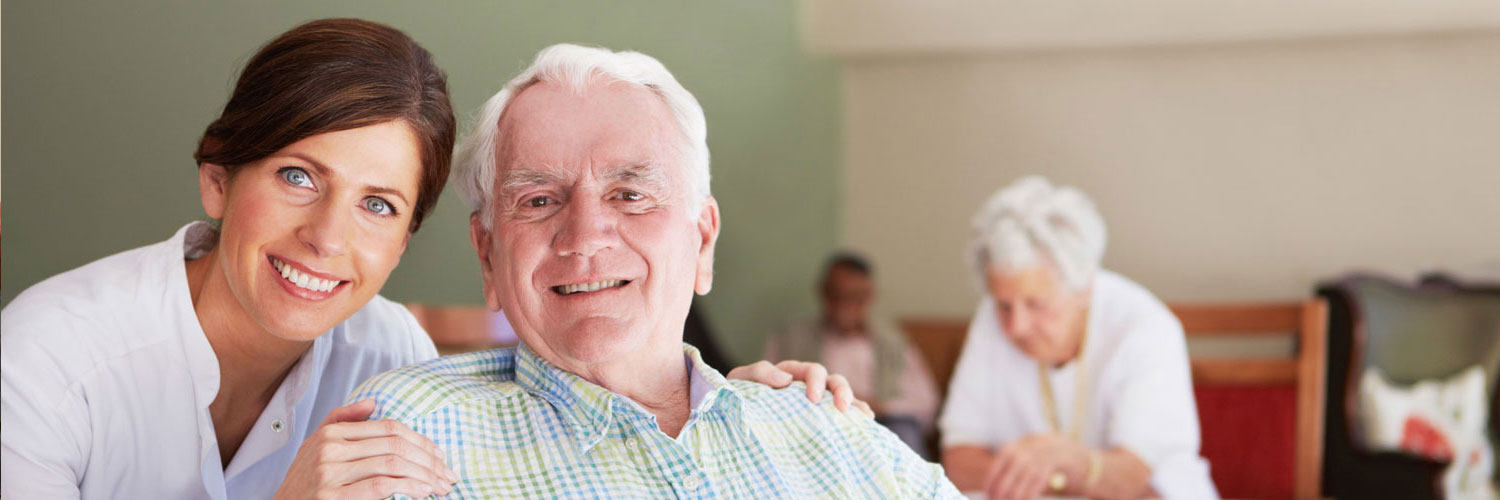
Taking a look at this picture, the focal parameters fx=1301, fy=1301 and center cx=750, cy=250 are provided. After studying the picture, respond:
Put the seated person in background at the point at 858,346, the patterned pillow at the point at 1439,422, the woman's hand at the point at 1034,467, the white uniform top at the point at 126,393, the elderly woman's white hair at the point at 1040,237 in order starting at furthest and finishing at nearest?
1. the seated person in background at the point at 858,346
2. the patterned pillow at the point at 1439,422
3. the elderly woman's white hair at the point at 1040,237
4. the woman's hand at the point at 1034,467
5. the white uniform top at the point at 126,393

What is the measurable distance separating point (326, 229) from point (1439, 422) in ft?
11.1

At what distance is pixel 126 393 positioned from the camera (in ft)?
2.81

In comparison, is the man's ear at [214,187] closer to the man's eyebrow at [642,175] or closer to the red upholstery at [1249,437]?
the man's eyebrow at [642,175]

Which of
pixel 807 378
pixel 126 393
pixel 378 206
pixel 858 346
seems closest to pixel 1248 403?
pixel 858 346

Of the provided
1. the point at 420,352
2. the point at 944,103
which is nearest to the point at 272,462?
the point at 420,352

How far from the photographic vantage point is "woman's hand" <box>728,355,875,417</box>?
1126 mm

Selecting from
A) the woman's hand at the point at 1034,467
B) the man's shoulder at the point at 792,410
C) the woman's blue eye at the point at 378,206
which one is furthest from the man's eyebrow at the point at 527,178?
the woman's hand at the point at 1034,467

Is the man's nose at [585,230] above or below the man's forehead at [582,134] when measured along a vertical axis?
below

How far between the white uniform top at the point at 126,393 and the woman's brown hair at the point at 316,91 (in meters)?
0.08

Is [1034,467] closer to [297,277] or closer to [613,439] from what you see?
[613,439]

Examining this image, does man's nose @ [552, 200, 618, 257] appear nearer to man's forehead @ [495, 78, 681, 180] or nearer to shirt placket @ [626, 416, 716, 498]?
man's forehead @ [495, 78, 681, 180]

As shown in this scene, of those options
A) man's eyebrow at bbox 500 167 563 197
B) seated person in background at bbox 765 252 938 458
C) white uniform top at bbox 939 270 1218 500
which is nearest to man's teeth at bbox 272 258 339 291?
man's eyebrow at bbox 500 167 563 197

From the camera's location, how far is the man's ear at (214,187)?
0.90m

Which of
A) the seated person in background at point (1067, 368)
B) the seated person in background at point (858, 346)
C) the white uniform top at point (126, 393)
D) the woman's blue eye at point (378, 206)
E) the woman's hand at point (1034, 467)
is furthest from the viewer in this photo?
the seated person in background at point (858, 346)
